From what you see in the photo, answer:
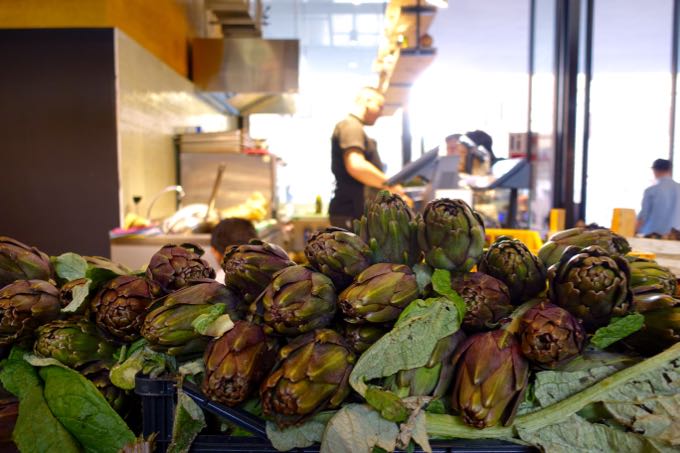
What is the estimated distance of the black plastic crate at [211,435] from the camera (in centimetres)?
76

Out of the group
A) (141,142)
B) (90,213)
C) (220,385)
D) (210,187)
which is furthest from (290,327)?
(210,187)

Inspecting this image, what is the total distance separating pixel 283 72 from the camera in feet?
19.2

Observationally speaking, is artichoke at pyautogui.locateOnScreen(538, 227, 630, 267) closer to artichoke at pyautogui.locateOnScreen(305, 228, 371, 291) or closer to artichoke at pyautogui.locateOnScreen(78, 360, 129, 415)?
artichoke at pyautogui.locateOnScreen(305, 228, 371, 291)

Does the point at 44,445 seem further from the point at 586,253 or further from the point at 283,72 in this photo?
the point at 283,72

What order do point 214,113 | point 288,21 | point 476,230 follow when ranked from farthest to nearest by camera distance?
point 288,21
point 214,113
point 476,230

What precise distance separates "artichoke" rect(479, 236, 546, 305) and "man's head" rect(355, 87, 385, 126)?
9.56 feet

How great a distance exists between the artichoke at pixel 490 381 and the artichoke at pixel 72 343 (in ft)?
1.92

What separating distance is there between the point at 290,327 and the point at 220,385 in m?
0.12

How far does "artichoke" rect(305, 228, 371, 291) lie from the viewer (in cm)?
88

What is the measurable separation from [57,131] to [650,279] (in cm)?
389

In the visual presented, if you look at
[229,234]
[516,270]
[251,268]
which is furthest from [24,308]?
[229,234]

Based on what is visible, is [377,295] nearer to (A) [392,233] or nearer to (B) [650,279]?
(A) [392,233]

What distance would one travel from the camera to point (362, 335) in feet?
2.73

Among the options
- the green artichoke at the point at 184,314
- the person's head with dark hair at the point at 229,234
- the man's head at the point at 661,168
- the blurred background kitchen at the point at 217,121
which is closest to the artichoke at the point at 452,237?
the green artichoke at the point at 184,314
